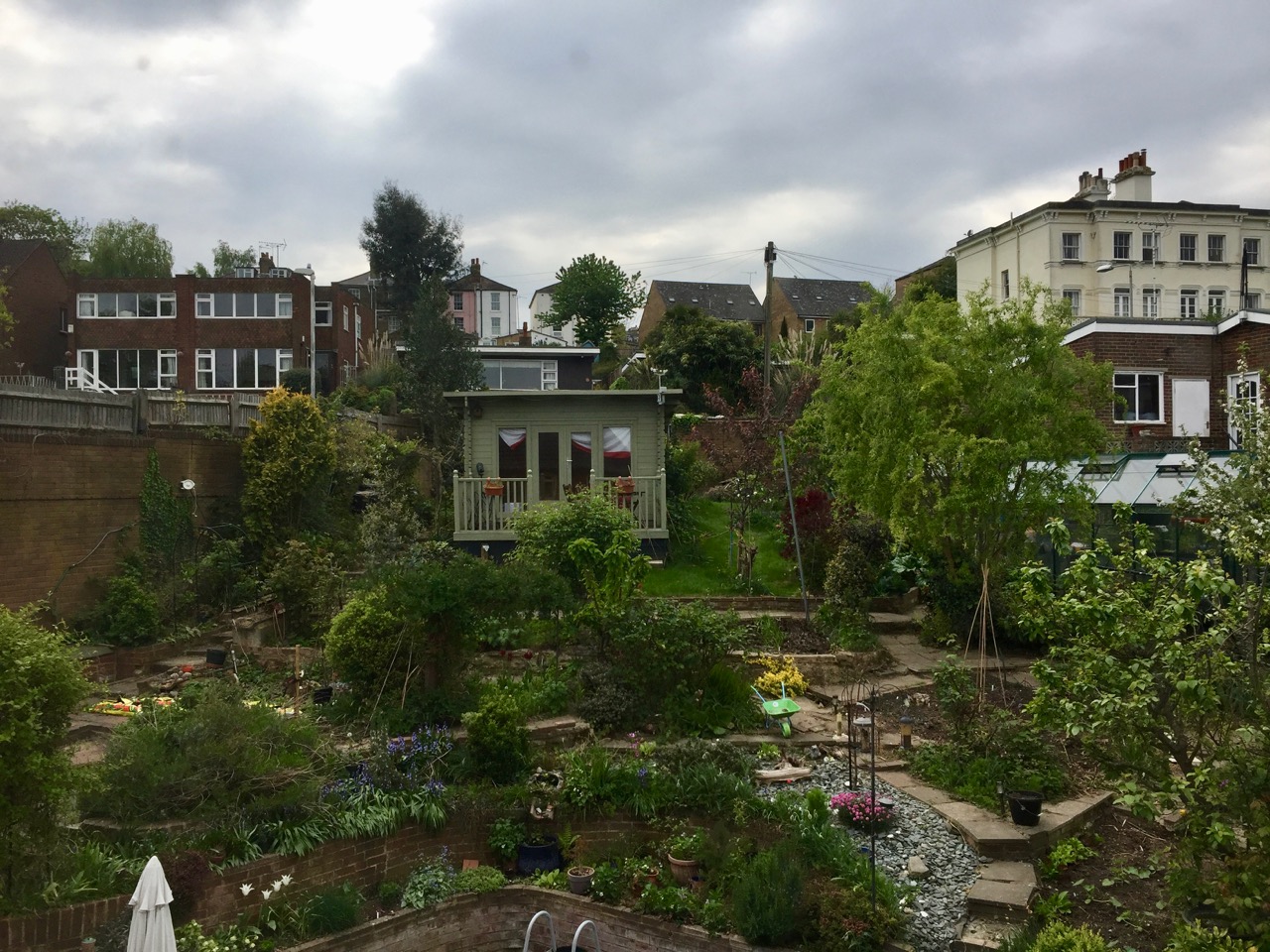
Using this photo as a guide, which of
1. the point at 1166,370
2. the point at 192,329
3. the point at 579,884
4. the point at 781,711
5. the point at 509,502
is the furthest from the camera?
the point at 192,329

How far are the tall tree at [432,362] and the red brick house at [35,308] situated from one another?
62.5 ft

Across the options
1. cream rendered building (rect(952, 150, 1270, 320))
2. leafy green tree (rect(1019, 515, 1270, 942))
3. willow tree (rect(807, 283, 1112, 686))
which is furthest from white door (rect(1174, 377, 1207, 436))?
leafy green tree (rect(1019, 515, 1270, 942))

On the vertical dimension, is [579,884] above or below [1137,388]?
below

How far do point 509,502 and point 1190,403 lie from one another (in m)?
15.5

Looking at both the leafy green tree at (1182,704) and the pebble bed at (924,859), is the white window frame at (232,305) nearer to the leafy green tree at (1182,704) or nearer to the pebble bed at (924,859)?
the pebble bed at (924,859)

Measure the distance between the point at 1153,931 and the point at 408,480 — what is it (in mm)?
16157

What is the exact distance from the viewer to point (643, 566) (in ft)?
43.2

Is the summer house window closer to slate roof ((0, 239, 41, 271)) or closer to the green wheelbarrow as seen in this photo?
the green wheelbarrow

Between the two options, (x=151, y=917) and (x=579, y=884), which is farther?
(x=579, y=884)

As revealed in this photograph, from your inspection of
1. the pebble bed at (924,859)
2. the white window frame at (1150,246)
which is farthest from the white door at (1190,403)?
the white window frame at (1150,246)

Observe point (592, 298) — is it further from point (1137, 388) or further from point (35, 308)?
point (1137, 388)

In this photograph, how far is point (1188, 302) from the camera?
36.2m

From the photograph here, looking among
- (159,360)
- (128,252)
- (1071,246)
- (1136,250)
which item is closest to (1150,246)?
(1136,250)

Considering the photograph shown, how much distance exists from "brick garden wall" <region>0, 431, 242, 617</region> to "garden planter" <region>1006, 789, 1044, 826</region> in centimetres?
1210
